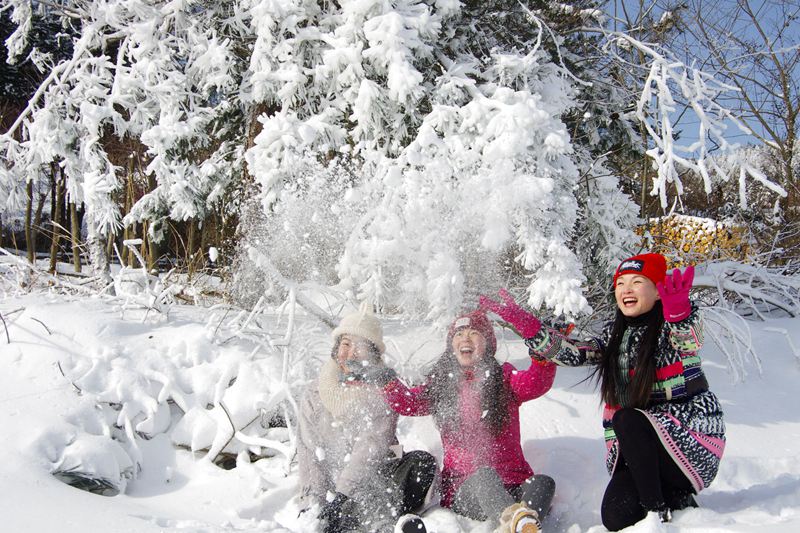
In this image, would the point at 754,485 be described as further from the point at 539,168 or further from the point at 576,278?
the point at 539,168

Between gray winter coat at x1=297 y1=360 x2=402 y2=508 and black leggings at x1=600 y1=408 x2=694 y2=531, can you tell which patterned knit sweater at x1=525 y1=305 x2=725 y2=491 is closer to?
black leggings at x1=600 y1=408 x2=694 y2=531

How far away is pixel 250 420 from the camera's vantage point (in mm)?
2904

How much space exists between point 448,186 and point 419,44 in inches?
41.3

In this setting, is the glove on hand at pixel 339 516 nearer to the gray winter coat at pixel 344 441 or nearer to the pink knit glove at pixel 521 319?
the gray winter coat at pixel 344 441

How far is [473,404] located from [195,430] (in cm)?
147

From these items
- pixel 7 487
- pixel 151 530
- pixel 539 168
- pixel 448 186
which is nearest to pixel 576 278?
pixel 539 168

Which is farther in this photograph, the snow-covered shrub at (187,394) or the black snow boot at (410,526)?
the snow-covered shrub at (187,394)

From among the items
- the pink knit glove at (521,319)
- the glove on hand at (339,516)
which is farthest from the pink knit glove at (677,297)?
the glove on hand at (339,516)

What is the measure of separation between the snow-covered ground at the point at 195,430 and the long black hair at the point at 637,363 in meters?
0.49

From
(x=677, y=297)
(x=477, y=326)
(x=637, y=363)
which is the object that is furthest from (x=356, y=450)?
(x=677, y=297)

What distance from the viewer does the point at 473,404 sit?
2582mm

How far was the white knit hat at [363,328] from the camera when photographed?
2.76 meters

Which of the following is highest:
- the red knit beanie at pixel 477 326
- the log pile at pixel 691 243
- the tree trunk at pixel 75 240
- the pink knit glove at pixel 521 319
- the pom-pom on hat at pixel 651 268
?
the log pile at pixel 691 243

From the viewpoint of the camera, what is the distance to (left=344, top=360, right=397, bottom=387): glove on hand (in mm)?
2545
